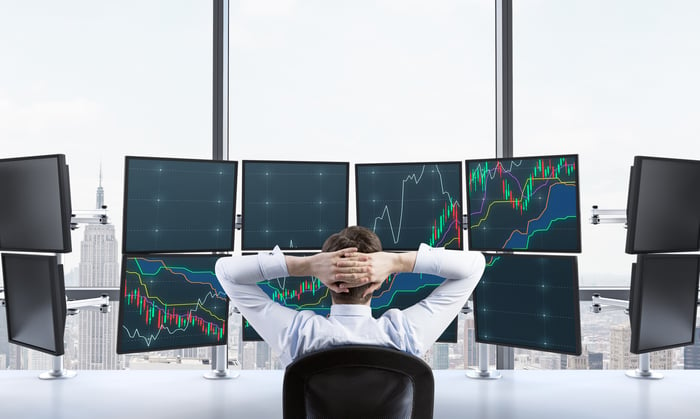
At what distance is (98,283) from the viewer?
2557 mm

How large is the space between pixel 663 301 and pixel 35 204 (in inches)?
98.5

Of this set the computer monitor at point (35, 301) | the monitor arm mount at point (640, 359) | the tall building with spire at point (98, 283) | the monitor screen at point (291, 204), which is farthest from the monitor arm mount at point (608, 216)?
the computer monitor at point (35, 301)

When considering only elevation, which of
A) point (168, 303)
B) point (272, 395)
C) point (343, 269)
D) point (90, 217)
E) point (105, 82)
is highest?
point (105, 82)

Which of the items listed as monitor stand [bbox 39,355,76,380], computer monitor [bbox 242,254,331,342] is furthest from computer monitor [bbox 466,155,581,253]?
monitor stand [bbox 39,355,76,380]

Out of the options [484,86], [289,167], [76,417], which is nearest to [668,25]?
[484,86]

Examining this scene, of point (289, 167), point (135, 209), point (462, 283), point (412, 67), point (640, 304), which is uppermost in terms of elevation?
point (412, 67)

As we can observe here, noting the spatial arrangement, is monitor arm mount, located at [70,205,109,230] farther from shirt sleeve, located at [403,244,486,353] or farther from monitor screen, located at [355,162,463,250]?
shirt sleeve, located at [403,244,486,353]

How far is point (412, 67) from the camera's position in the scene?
9.70ft

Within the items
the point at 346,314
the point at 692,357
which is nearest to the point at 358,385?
the point at 346,314

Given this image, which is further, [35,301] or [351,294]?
[35,301]

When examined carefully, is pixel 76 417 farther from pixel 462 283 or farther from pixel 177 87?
pixel 177 87

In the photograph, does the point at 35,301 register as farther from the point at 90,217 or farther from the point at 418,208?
the point at 418,208

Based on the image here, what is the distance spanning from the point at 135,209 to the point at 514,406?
1.65 m

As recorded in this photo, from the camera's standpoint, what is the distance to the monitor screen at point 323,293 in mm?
2311
